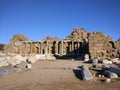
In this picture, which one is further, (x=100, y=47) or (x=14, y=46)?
(x=14, y=46)

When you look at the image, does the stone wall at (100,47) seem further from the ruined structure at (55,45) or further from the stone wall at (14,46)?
the stone wall at (14,46)

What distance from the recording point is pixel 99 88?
37.7 ft

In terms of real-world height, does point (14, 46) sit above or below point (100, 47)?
above

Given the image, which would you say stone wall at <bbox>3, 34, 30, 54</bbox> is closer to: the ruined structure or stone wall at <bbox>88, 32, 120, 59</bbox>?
the ruined structure

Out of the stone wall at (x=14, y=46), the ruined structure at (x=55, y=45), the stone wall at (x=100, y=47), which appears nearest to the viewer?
the stone wall at (x=100, y=47)

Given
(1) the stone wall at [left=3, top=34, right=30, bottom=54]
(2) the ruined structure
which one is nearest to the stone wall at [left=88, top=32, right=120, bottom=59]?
(2) the ruined structure

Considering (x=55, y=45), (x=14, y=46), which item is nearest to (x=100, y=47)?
(x=55, y=45)

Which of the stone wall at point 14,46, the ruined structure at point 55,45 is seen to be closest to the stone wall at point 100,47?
the ruined structure at point 55,45

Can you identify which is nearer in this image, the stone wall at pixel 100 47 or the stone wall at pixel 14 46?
the stone wall at pixel 100 47

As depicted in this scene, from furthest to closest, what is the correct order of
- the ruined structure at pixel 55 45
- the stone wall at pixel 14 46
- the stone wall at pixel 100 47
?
the stone wall at pixel 14 46 → the ruined structure at pixel 55 45 → the stone wall at pixel 100 47

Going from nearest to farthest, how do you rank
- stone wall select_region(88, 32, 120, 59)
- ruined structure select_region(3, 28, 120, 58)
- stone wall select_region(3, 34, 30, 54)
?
stone wall select_region(88, 32, 120, 59) < ruined structure select_region(3, 28, 120, 58) < stone wall select_region(3, 34, 30, 54)

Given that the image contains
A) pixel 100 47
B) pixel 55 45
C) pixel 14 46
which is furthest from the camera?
pixel 14 46

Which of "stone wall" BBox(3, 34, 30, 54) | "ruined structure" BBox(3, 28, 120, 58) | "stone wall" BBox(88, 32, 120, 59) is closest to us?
"stone wall" BBox(88, 32, 120, 59)

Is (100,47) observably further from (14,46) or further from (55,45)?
(14,46)
